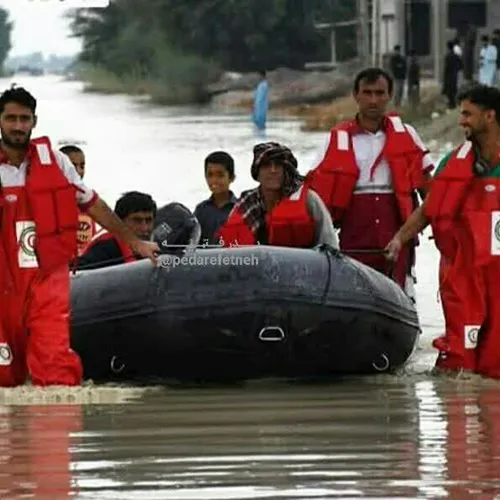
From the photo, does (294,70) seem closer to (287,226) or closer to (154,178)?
(154,178)

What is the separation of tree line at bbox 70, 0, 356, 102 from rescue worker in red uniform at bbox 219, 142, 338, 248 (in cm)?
7463

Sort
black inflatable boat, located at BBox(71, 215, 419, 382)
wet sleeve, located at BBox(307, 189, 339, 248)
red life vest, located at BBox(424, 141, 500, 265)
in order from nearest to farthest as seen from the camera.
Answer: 1. black inflatable boat, located at BBox(71, 215, 419, 382)
2. red life vest, located at BBox(424, 141, 500, 265)
3. wet sleeve, located at BBox(307, 189, 339, 248)

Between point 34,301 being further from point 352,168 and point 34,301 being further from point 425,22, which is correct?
point 425,22

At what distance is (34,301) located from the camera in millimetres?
11102

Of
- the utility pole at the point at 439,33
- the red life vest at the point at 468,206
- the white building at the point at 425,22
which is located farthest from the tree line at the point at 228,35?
the red life vest at the point at 468,206

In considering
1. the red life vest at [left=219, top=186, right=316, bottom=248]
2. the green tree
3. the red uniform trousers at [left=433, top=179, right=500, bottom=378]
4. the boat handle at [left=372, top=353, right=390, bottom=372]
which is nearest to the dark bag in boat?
the red life vest at [left=219, top=186, right=316, bottom=248]

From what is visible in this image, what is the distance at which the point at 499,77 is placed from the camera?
4650 cm

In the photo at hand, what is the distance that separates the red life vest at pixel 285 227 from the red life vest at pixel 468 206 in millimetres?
712

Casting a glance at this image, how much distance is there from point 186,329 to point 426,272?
28.8ft

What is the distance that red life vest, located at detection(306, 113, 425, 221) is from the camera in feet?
42.4

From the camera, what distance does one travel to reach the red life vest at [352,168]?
12930 mm

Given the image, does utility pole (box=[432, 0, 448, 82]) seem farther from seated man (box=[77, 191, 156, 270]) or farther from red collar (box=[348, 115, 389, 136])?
seated man (box=[77, 191, 156, 270])

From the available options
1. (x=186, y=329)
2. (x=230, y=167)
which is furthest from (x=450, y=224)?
(x=230, y=167)

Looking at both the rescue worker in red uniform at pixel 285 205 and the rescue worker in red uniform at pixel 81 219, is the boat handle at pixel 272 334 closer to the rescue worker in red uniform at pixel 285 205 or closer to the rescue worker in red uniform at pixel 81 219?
the rescue worker in red uniform at pixel 285 205
